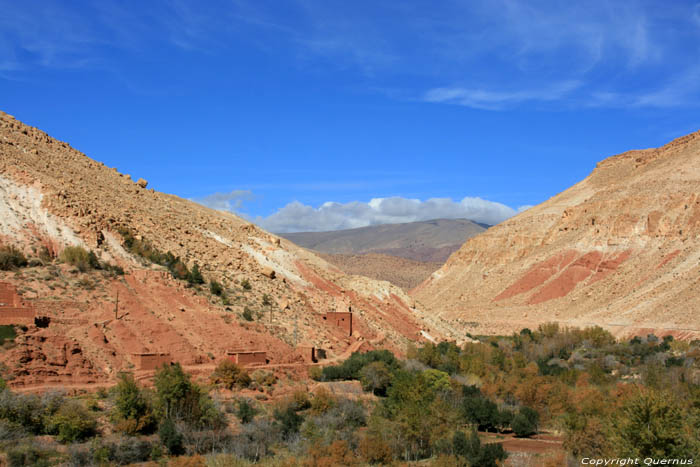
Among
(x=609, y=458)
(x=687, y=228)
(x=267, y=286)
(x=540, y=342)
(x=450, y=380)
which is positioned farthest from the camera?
(x=687, y=228)

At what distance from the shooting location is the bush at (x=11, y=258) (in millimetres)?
29891

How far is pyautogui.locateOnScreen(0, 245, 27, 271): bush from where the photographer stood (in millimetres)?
29891

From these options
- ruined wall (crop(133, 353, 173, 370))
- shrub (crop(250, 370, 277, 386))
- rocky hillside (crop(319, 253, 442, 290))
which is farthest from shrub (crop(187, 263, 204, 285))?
rocky hillside (crop(319, 253, 442, 290))

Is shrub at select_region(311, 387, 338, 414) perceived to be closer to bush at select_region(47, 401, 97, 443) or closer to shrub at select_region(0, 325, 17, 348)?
bush at select_region(47, 401, 97, 443)

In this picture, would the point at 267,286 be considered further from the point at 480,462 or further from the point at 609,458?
the point at 609,458

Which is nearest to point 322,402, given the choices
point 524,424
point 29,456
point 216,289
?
point 524,424

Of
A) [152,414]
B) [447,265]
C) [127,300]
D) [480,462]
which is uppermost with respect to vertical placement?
[447,265]

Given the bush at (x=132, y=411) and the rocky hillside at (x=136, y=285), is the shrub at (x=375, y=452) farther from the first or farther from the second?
the rocky hillside at (x=136, y=285)

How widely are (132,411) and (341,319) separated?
754 inches

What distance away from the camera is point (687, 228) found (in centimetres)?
7000

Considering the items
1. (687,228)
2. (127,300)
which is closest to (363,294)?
(127,300)

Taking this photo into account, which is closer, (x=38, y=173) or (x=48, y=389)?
(x=48, y=389)

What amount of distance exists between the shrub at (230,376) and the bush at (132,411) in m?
4.45

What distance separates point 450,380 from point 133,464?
60.3ft
